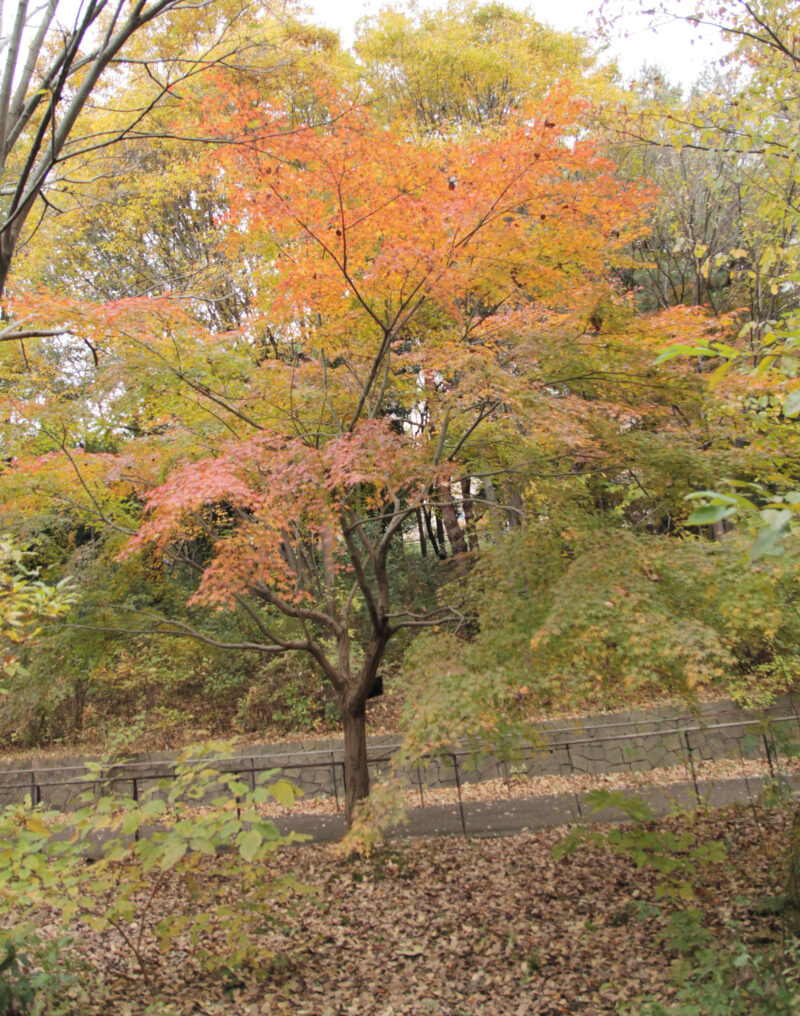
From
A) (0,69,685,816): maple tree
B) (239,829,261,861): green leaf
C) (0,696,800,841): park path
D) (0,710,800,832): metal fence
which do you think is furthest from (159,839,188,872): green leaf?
(0,710,800,832): metal fence

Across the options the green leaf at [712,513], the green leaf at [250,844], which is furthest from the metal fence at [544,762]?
the green leaf at [712,513]

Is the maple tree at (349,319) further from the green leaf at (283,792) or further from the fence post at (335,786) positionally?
the fence post at (335,786)

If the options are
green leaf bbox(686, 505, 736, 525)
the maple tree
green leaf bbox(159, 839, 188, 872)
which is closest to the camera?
green leaf bbox(686, 505, 736, 525)

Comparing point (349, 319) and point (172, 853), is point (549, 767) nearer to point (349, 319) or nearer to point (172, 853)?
point (349, 319)

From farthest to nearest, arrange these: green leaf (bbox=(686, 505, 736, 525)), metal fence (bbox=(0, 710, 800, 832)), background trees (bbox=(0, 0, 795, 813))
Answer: metal fence (bbox=(0, 710, 800, 832)) < background trees (bbox=(0, 0, 795, 813)) < green leaf (bbox=(686, 505, 736, 525))

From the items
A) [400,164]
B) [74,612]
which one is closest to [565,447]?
[400,164]

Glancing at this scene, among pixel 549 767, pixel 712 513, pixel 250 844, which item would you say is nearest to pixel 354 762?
pixel 549 767

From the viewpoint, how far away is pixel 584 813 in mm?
8469

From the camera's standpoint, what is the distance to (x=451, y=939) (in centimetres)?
546

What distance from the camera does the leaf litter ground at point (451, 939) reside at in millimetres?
4449

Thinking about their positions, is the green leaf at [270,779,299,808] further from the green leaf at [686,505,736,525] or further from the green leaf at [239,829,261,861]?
the green leaf at [686,505,736,525]

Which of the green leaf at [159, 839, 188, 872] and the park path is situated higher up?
the green leaf at [159, 839, 188, 872]

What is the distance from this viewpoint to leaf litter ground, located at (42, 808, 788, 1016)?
4449mm

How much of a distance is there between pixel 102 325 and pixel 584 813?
784 cm
